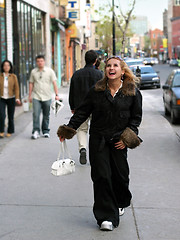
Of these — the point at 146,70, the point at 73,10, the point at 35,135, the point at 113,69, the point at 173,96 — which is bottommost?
the point at 35,135

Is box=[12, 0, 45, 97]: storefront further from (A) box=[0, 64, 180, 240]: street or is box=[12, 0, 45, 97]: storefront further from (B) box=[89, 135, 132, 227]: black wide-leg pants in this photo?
(B) box=[89, 135, 132, 227]: black wide-leg pants

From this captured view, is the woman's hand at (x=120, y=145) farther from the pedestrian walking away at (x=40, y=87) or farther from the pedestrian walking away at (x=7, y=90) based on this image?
the pedestrian walking away at (x=7, y=90)

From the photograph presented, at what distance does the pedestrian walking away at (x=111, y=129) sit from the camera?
5.25 metres

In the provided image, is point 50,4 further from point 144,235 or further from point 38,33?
point 144,235

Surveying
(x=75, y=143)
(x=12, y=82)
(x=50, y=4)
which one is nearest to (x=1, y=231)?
(x=75, y=143)

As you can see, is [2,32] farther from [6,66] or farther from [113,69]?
[113,69]

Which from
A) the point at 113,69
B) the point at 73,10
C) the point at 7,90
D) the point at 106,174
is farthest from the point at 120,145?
the point at 73,10

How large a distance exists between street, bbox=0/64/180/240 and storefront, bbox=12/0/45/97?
8124 millimetres

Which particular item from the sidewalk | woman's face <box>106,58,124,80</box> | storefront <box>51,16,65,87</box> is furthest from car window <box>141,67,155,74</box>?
woman's face <box>106,58,124,80</box>

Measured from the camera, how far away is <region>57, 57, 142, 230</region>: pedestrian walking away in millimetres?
5254

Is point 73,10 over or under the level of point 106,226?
over

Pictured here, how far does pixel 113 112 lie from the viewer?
5.26 meters

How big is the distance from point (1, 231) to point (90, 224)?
89 cm

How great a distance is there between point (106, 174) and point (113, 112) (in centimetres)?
59
